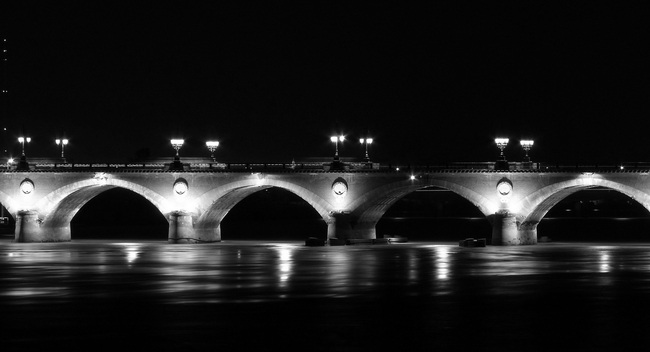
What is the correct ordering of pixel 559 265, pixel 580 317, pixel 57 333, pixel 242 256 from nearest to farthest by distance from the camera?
pixel 57 333, pixel 580 317, pixel 559 265, pixel 242 256

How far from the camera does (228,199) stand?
252 feet

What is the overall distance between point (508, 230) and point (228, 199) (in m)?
20.3

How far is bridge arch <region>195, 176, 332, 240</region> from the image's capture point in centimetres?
7175

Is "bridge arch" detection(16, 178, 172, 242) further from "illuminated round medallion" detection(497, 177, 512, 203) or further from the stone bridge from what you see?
"illuminated round medallion" detection(497, 177, 512, 203)

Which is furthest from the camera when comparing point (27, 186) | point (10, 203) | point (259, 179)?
point (10, 203)

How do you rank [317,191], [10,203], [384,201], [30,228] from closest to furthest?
[317,191] → [384,201] → [30,228] → [10,203]

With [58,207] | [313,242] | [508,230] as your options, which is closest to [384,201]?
[313,242]

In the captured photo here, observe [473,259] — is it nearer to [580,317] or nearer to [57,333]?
[580,317]

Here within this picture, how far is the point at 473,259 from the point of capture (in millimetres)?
54031

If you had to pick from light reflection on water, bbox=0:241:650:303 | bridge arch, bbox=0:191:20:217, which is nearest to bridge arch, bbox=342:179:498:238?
light reflection on water, bbox=0:241:650:303

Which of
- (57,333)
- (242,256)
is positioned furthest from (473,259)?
(57,333)

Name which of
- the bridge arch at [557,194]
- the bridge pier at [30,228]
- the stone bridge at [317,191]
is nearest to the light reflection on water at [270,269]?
the bridge arch at [557,194]

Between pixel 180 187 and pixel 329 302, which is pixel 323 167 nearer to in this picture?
pixel 180 187

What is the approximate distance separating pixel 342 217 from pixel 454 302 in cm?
3601
